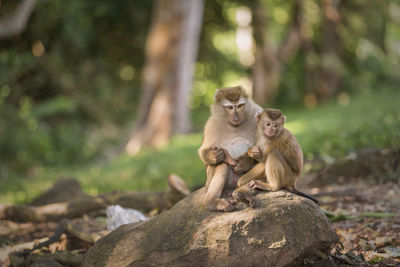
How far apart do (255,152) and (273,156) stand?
16cm

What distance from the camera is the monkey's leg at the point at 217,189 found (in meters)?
4.08

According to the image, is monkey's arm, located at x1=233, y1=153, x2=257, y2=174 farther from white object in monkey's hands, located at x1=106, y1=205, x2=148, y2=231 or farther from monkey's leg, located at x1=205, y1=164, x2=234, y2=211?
white object in monkey's hands, located at x1=106, y1=205, x2=148, y2=231

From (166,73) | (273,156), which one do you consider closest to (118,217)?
(273,156)

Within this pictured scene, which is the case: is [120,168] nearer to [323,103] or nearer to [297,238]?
[297,238]

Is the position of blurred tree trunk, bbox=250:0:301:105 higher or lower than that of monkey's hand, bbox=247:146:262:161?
higher

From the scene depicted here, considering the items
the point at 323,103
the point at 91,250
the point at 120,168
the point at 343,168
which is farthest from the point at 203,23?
the point at 91,250

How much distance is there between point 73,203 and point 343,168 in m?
4.19

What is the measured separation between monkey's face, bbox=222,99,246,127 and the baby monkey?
0.61 ft

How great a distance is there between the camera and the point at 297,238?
3727 mm

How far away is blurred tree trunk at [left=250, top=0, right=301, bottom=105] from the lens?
1939 cm

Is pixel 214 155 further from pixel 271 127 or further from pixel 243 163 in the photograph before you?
pixel 271 127

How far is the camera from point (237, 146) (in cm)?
432

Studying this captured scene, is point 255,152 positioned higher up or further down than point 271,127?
further down

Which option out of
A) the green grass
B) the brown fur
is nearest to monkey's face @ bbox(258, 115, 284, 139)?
the brown fur
